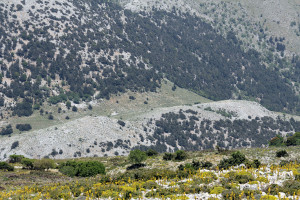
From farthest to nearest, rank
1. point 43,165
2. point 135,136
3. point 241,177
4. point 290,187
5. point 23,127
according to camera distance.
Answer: point 23,127 < point 135,136 < point 43,165 < point 241,177 < point 290,187

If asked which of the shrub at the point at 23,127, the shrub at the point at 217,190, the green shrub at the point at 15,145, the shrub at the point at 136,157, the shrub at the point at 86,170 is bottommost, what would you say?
the green shrub at the point at 15,145

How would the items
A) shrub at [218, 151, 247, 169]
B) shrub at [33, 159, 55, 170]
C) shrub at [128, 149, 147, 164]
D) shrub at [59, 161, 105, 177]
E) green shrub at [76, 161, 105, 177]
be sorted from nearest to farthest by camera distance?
1. shrub at [218, 151, 247, 169]
2. green shrub at [76, 161, 105, 177]
3. shrub at [59, 161, 105, 177]
4. shrub at [128, 149, 147, 164]
5. shrub at [33, 159, 55, 170]

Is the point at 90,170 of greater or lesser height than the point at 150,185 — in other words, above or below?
below

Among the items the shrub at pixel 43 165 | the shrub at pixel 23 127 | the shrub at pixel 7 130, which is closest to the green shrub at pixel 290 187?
the shrub at pixel 43 165

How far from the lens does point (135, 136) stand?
161375 mm

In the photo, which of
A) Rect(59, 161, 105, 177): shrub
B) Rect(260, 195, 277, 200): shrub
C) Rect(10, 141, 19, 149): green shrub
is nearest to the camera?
Rect(260, 195, 277, 200): shrub

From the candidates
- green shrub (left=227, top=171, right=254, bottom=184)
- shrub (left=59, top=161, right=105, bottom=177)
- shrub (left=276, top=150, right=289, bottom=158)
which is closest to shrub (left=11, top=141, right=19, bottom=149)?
shrub (left=59, top=161, right=105, bottom=177)

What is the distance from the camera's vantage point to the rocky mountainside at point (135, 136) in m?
136

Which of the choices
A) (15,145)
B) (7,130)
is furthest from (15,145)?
(7,130)

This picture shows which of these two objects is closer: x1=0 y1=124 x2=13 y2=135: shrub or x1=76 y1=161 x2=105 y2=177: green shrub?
x1=76 y1=161 x2=105 y2=177: green shrub

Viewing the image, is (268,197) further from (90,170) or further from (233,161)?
(90,170)

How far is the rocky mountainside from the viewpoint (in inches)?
5369

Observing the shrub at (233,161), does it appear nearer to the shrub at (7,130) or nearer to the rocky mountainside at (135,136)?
the rocky mountainside at (135,136)

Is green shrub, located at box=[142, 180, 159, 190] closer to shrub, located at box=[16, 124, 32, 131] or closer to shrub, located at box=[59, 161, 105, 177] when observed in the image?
shrub, located at box=[59, 161, 105, 177]
